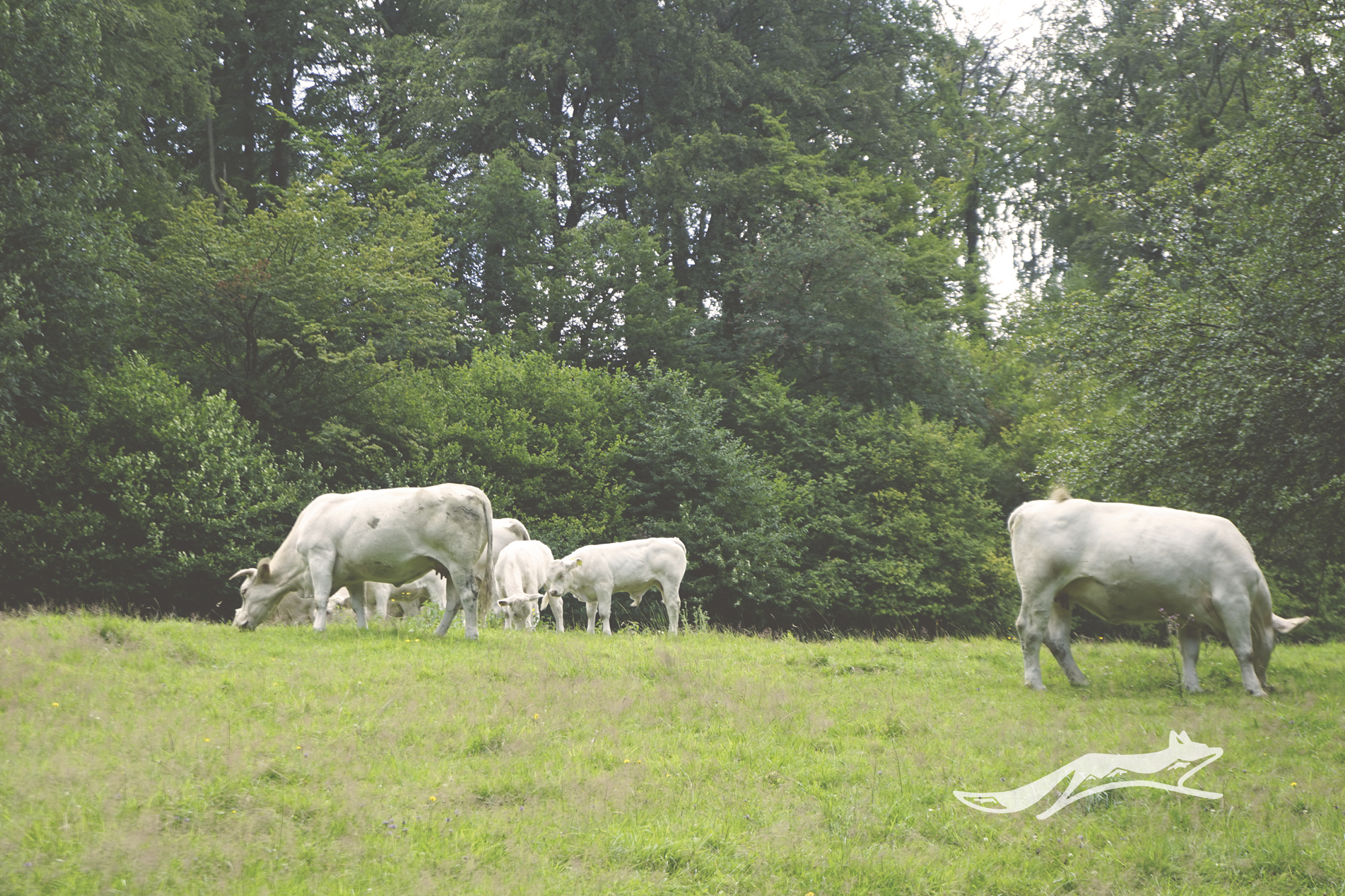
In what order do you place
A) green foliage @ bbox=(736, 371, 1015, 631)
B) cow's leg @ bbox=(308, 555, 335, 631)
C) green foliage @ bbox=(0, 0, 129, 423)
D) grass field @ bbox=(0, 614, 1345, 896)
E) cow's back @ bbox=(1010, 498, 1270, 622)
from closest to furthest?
Result: 1. grass field @ bbox=(0, 614, 1345, 896)
2. cow's back @ bbox=(1010, 498, 1270, 622)
3. cow's leg @ bbox=(308, 555, 335, 631)
4. green foliage @ bbox=(0, 0, 129, 423)
5. green foliage @ bbox=(736, 371, 1015, 631)

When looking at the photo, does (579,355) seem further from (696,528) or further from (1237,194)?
(1237,194)

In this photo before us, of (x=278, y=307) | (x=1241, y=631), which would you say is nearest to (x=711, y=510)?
(x=278, y=307)

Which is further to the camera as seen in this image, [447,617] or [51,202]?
[51,202]

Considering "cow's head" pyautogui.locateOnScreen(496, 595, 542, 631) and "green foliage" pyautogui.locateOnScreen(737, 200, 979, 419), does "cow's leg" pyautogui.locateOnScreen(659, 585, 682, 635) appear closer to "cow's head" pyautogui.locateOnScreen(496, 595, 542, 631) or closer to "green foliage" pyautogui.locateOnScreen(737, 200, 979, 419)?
"cow's head" pyautogui.locateOnScreen(496, 595, 542, 631)

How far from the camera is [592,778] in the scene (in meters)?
7.11

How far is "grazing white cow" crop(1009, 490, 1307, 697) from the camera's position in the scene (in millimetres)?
10906

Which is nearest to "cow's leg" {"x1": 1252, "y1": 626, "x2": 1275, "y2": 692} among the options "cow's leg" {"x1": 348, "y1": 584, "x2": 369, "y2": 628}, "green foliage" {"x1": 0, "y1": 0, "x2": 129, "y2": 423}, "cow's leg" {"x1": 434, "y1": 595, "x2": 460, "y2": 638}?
"cow's leg" {"x1": 434, "y1": 595, "x2": 460, "y2": 638}

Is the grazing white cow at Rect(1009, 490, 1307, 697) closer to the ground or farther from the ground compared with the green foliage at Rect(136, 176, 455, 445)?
closer to the ground

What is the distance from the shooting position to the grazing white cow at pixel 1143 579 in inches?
429

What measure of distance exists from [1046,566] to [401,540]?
7842mm

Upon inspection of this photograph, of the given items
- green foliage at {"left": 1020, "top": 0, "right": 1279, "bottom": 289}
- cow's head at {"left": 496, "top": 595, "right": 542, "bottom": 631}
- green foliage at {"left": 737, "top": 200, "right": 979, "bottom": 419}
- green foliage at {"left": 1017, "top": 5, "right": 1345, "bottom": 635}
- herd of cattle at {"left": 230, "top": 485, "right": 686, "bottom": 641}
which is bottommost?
cow's head at {"left": 496, "top": 595, "right": 542, "bottom": 631}

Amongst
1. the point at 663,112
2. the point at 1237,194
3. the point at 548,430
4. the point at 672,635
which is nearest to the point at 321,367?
the point at 548,430

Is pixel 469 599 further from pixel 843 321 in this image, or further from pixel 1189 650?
pixel 843 321

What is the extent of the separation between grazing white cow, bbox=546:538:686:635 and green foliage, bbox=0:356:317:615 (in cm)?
805
